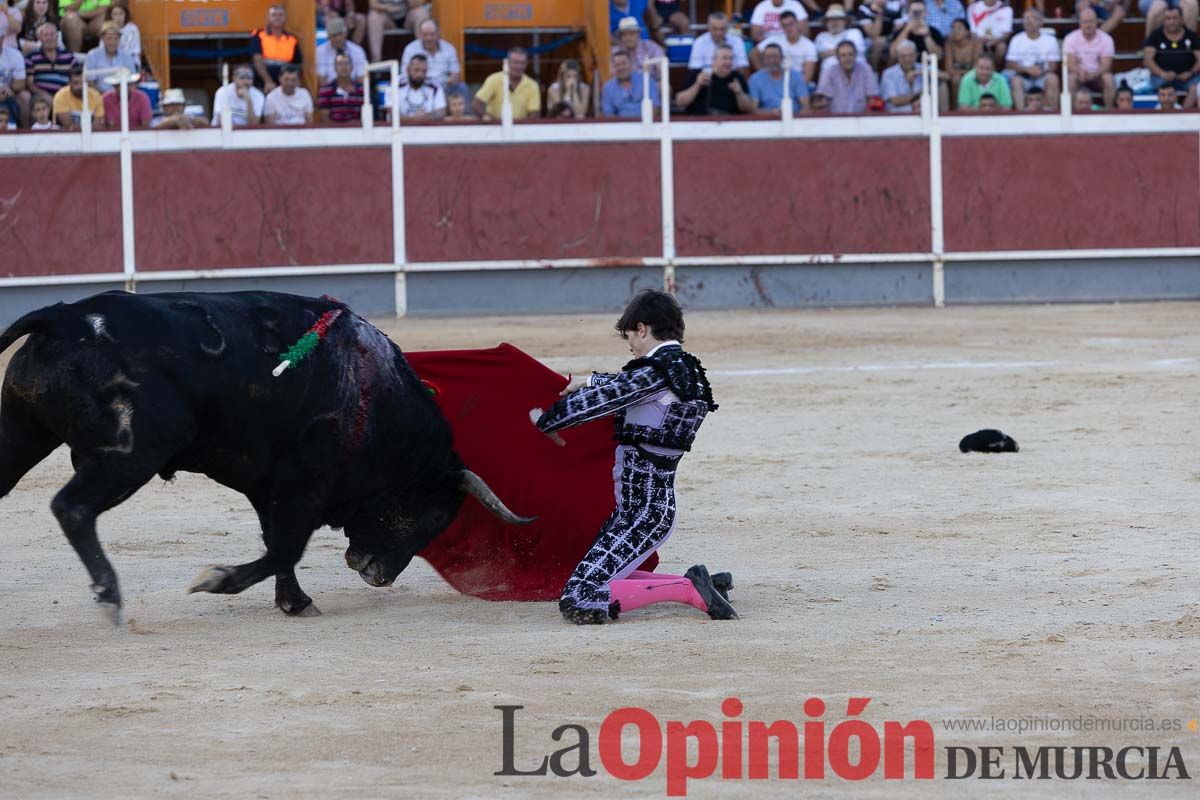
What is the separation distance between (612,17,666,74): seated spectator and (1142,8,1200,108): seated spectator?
438 cm

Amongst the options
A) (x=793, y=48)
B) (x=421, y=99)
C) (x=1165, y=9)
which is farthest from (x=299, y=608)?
(x=1165, y=9)

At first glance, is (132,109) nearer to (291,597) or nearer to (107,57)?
(107,57)

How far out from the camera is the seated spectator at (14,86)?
47.0 feet

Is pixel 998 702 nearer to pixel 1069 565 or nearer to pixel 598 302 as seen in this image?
pixel 1069 565

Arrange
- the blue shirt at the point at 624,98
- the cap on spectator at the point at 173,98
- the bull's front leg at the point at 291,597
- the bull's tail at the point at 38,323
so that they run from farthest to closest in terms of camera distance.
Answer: the blue shirt at the point at 624,98 → the cap on spectator at the point at 173,98 → the bull's front leg at the point at 291,597 → the bull's tail at the point at 38,323

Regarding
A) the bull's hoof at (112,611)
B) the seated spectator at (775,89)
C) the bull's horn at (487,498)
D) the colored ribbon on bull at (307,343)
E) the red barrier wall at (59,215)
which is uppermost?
the seated spectator at (775,89)

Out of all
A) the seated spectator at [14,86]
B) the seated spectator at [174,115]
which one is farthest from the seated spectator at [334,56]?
the seated spectator at [14,86]

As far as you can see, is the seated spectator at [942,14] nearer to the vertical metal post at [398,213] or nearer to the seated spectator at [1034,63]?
the seated spectator at [1034,63]

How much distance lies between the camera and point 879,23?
16.2m

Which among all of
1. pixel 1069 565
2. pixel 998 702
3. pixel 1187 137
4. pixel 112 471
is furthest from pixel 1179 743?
pixel 1187 137

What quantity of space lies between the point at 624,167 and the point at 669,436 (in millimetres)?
10975

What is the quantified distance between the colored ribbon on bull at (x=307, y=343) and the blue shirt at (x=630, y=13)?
11.5 metres

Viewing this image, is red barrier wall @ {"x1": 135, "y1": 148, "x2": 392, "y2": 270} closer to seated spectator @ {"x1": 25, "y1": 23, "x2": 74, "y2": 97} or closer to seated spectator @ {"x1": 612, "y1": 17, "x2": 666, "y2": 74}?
seated spectator @ {"x1": 25, "y1": 23, "x2": 74, "y2": 97}

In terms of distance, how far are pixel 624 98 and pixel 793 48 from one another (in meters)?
1.55
